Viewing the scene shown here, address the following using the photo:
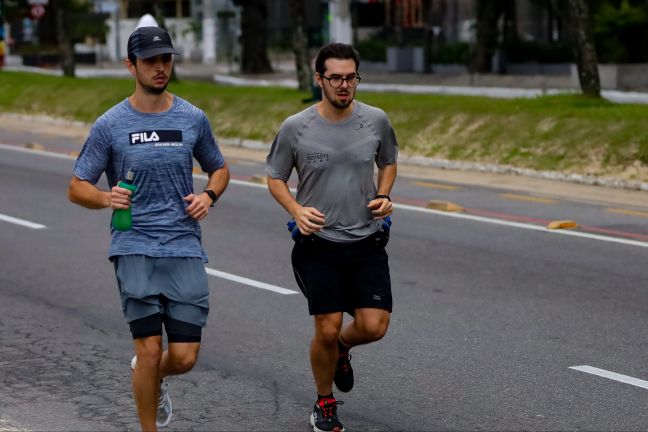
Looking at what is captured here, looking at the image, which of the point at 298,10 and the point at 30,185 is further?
the point at 298,10

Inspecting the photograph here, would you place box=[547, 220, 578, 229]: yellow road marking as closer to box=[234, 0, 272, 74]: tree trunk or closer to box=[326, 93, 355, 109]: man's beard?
box=[326, 93, 355, 109]: man's beard

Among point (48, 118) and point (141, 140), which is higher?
point (141, 140)

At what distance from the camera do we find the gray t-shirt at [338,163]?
7.19m

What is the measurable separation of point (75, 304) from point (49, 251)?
2.82 m

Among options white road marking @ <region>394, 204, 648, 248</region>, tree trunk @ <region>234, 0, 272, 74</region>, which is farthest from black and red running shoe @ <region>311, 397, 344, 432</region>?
tree trunk @ <region>234, 0, 272, 74</region>

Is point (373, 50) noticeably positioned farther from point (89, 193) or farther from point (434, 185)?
point (89, 193)

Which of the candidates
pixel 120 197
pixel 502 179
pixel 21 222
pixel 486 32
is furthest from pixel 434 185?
pixel 486 32

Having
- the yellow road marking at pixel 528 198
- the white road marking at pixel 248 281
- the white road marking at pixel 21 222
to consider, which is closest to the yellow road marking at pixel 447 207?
the yellow road marking at pixel 528 198

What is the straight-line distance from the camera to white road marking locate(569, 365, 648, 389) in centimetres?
834

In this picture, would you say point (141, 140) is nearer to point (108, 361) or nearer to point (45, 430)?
point (45, 430)

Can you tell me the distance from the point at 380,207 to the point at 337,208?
0.23 m

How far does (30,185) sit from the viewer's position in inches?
780

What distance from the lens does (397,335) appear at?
980cm

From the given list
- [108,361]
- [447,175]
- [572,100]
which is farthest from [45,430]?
[572,100]
